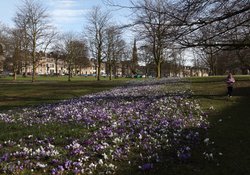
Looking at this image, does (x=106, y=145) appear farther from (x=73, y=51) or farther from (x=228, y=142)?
(x=73, y=51)

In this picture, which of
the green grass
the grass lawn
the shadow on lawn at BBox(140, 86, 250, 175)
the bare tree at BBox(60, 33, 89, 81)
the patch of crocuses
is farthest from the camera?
the bare tree at BBox(60, 33, 89, 81)

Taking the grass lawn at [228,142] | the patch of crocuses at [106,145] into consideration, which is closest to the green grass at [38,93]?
the patch of crocuses at [106,145]

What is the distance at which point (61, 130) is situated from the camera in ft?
33.9

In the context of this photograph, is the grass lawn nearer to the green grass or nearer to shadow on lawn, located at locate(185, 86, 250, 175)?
shadow on lawn, located at locate(185, 86, 250, 175)

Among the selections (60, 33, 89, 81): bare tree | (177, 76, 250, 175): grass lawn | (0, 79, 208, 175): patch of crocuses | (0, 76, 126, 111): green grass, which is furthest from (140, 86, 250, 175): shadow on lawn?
(60, 33, 89, 81): bare tree

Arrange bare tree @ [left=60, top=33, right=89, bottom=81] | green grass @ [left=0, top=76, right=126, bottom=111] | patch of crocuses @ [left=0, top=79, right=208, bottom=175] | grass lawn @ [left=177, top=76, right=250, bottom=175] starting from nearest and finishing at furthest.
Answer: patch of crocuses @ [left=0, top=79, right=208, bottom=175], grass lawn @ [left=177, top=76, right=250, bottom=175], green grass @ [left=0, top=76, right=126, bottom=111], bare tree @ [left=60, top=33, right=89, bottom=81]

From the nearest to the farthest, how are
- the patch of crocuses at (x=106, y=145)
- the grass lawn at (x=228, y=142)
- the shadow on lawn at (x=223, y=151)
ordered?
the patch of crocuses at (x=106, y=145)
the shadow on lawn at (x=223, y=151)
the grass lawn at (x=228, y=142)

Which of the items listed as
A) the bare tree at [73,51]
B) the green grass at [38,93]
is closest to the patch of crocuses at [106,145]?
the green grass at [38,93]

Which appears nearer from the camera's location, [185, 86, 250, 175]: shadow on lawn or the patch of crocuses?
the patch of crocuses

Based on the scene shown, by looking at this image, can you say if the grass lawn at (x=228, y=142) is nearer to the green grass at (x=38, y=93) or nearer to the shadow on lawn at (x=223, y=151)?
the shadow on lawn at (x=223, y=151)

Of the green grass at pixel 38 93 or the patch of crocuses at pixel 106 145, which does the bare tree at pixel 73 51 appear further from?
the patch of crocuses at pixel 106 145

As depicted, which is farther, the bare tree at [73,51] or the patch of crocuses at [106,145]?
the bare tree at [73,51]

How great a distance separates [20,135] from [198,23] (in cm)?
815

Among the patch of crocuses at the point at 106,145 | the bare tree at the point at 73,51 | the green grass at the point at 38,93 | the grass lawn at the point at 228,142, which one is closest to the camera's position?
the patch of crocuses at the point at 106,145
